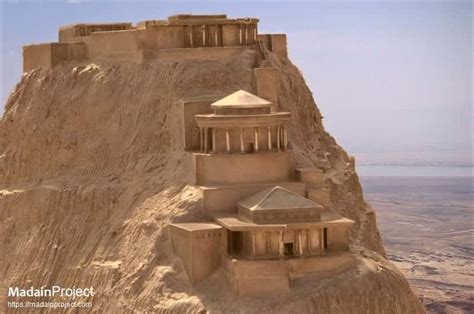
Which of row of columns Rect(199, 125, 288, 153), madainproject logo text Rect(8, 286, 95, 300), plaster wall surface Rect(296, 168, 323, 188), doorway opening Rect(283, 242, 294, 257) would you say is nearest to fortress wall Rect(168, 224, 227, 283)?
doorway opening Rect(283, 242, 294, 257)

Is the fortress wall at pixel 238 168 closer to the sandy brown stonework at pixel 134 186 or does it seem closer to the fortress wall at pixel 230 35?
the sandy brown stonework at pixel 134 186

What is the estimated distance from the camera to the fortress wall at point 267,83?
160ft

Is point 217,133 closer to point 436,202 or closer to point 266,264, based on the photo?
point 266,264

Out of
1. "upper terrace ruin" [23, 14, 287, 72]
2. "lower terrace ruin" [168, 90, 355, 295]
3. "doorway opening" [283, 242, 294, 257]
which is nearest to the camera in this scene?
"lower terrace ruin" [168, 90, 355, 295]

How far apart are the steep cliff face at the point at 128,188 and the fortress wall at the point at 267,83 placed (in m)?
0.58

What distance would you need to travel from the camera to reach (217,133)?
45.3 meters

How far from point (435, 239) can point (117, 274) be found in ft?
166

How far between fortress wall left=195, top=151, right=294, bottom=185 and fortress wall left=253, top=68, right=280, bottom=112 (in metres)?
4.05

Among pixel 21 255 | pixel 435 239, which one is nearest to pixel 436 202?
pixel 435 239

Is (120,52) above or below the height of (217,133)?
above

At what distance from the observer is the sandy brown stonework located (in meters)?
43.1

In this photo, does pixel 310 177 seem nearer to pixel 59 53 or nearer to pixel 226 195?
pixel 226 195

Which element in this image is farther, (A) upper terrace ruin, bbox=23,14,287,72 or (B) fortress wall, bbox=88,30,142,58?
(B) fortress wall, bbox=88,30,142,58

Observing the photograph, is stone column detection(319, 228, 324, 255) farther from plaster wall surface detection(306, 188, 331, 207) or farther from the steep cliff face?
plaster wall surface detection(306, 188, 331, 207)
